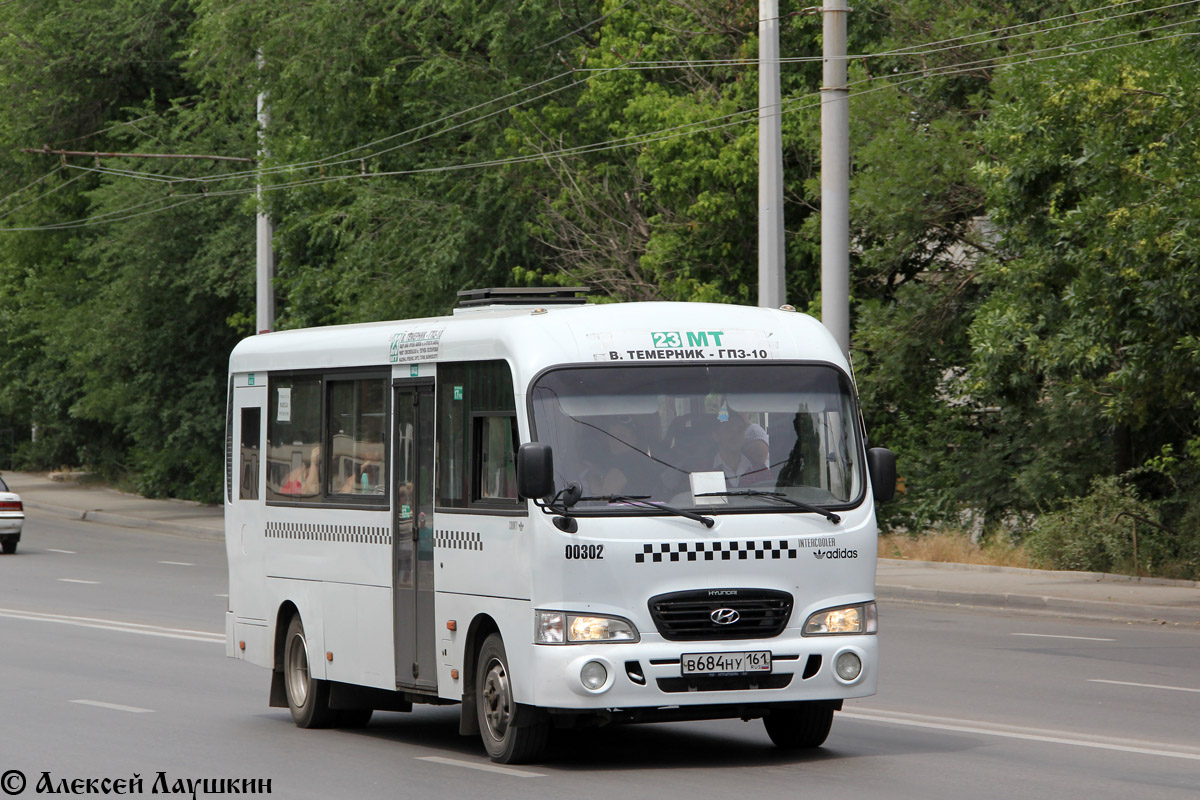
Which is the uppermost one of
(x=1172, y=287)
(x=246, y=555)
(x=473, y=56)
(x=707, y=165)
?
(x=473, y=56)

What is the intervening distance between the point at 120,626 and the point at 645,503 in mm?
10912

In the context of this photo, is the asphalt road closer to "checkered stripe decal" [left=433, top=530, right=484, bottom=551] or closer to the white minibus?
the white minibus

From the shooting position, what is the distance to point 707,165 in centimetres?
2905

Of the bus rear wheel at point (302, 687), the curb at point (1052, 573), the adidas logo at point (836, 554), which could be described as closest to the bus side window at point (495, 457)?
the adidas logo at point (836, 554)

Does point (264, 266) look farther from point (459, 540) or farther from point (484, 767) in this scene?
point (484, 767)

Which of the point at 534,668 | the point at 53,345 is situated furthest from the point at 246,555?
the point at 53,345

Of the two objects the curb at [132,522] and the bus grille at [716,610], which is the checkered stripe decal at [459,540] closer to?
the bus grille at [716,610]

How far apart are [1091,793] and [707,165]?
69.4ft

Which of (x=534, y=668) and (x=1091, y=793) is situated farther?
(x=534, y=668)

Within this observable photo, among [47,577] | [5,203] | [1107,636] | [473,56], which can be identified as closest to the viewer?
[1107,636]

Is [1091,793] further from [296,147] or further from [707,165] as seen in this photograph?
[296,147]

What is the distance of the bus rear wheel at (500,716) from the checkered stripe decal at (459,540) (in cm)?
54

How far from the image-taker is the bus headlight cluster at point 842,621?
985cm

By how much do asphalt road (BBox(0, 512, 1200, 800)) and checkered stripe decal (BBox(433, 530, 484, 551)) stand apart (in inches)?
47.6
